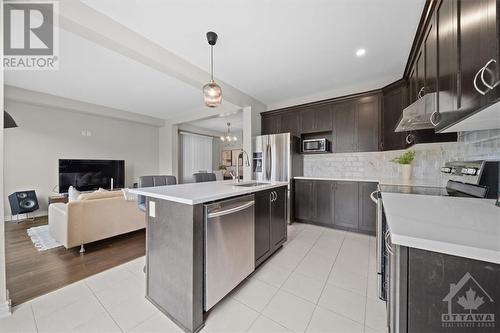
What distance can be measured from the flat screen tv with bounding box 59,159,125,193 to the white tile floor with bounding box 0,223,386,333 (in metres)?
3.88

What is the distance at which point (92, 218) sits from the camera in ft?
8.54

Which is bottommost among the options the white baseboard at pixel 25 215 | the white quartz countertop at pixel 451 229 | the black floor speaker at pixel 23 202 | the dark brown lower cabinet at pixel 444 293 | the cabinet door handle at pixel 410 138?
the white baseboard at pixel 25 215

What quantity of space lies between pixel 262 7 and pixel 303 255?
9.20 feet

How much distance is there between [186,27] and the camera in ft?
6.88

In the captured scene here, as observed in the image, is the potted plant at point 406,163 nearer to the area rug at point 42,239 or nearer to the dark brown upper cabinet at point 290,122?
the dark brown upper cabinet at point 290,122

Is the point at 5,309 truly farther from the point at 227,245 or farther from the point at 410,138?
the point at 410,138

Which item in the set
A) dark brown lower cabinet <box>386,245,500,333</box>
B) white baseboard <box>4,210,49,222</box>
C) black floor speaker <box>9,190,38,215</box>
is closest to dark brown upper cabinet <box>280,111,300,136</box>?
dark brown lower cabinet <box>386,245,500,333</box>

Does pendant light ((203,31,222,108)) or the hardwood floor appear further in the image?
pendant light ((203,31,222,108))

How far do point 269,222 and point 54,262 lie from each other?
260 cm

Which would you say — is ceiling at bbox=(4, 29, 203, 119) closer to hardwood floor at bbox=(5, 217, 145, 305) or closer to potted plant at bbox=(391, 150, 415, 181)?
hardwood floor at bbox=(5, 217, 145, 305)

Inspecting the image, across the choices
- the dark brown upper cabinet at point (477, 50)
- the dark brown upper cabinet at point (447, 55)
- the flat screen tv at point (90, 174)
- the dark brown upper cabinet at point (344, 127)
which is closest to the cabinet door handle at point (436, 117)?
the dark brown upper cabinet at point (447, 55)

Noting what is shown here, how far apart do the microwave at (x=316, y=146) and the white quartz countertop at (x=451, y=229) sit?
2611 mm

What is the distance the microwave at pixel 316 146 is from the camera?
143 inches

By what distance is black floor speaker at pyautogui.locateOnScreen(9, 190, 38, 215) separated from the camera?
12.5ft
